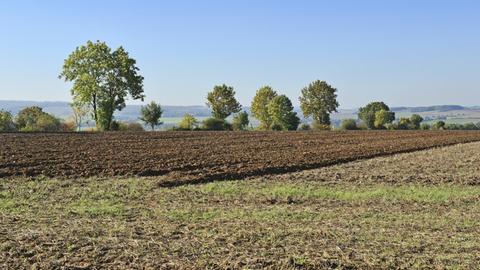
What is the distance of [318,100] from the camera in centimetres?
12250

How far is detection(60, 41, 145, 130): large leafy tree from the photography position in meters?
69.3

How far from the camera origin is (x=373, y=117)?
111 m

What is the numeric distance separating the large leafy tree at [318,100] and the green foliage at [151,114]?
152ft

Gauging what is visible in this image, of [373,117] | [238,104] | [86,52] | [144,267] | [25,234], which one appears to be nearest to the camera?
[144,267]

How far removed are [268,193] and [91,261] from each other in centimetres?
908

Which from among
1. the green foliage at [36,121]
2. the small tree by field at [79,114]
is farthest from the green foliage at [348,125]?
the green foliage at [36,121]

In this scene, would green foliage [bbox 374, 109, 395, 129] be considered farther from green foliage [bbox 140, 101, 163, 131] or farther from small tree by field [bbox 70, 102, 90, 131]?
small tree by field [bbox 70, 102, 90, 131]

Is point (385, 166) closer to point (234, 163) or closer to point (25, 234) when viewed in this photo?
point (234, 163)

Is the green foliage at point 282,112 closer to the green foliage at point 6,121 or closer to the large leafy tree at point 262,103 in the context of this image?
the large leafy tree at point 262,103

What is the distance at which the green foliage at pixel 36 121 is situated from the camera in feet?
223

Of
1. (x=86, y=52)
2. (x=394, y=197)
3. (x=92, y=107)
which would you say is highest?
(x=86, y=52)

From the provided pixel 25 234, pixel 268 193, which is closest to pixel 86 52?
pixel 268 193

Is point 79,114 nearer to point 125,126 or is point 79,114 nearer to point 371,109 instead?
point 125,126

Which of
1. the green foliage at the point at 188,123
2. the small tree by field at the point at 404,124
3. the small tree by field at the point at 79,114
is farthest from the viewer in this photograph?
the small tree by field at the point at 404,124
